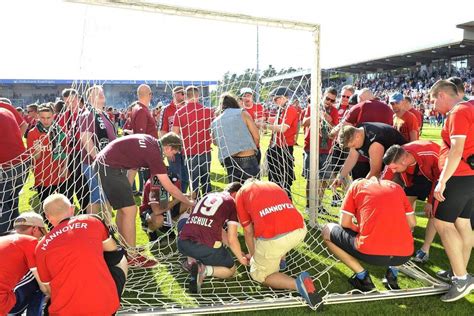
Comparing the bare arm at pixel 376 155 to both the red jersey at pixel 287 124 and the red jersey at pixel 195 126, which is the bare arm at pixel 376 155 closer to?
the red jersey at pixel 287 124

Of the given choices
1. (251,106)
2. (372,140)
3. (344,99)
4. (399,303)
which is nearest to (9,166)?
(251,106)

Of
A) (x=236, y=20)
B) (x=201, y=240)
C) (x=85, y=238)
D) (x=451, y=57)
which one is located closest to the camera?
(x=85, y=238)

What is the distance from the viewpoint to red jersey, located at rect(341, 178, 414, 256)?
134 inches

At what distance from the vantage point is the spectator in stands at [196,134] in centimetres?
591

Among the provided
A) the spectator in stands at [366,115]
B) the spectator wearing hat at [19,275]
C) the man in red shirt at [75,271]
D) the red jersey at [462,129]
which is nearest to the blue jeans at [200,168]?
the spectator in stands at [366,115]

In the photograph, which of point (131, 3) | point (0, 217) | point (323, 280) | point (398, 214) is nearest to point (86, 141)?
point (0, 217)

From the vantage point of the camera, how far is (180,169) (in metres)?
6.51

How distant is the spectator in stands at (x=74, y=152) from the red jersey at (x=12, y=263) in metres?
2.37

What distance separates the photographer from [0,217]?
4.57 meters

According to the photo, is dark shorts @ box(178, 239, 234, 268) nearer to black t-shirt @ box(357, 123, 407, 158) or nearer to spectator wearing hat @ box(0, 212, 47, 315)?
spectator wearing hat @ box(0, 212, 47, 315)

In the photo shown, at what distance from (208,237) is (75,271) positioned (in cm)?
134

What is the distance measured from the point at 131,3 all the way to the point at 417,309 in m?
3.60

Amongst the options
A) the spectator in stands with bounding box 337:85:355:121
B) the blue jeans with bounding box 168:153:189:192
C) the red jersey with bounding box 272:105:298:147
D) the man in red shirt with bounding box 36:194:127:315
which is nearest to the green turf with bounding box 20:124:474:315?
the man in red shirt with bounding box 36:194:127:315

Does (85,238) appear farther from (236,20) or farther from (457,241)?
(457,241)
